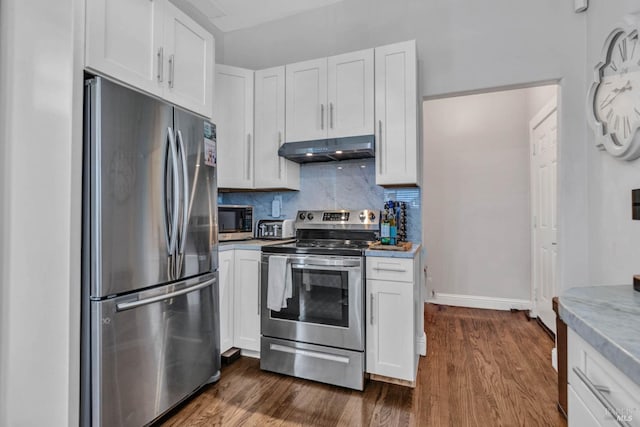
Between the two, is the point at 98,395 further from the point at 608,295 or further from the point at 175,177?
the point at 608,295

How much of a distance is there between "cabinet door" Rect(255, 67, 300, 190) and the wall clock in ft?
6.96

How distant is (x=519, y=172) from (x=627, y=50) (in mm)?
2241

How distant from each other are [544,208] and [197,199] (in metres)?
3.26

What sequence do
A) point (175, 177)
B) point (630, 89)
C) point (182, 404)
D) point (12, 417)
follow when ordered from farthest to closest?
point (182, 404) → point (175, 177) → point (630, 89) → point (12, 417)

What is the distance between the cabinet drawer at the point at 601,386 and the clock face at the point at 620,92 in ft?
4.15

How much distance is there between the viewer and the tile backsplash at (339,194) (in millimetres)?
2629

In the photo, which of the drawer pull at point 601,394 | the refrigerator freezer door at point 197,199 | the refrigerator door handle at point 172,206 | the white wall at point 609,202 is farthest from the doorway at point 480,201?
the drawer pull at point 601,394

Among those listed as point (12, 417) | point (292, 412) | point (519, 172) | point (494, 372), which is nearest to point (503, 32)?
point (519, 172)

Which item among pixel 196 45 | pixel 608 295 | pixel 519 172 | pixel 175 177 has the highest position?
pixel 196 45

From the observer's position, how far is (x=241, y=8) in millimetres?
3039

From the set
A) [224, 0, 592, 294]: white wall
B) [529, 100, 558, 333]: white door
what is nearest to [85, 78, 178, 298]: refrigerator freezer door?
[224, 0, 592, 294]: white wall

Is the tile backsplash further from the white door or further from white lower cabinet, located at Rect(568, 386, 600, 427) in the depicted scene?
white lower cabinet, located at Rect(568, 386, 600, 427)

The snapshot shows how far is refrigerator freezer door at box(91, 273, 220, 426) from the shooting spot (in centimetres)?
143

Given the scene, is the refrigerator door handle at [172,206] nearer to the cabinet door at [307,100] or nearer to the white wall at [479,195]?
the cabinet door at [307,100]
